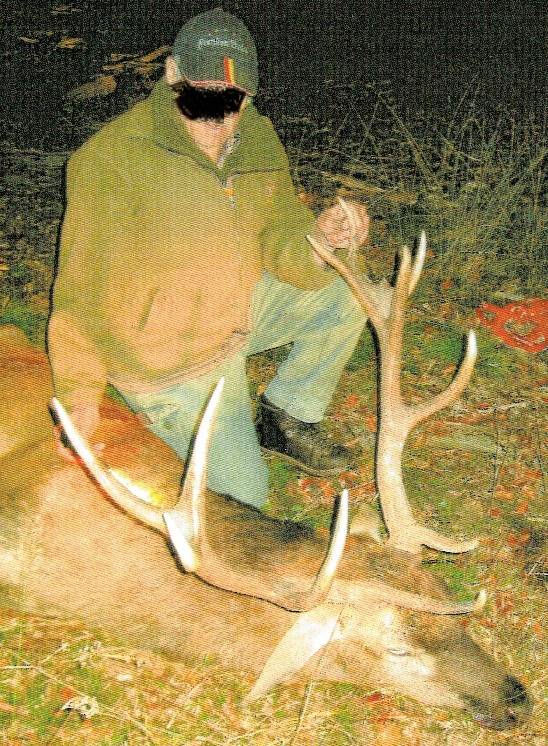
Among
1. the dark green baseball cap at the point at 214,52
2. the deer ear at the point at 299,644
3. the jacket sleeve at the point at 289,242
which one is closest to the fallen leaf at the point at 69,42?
the jacket sleeve at the point at 289,242

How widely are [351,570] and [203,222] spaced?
4.62ft

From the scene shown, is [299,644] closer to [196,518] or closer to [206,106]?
[196,518]

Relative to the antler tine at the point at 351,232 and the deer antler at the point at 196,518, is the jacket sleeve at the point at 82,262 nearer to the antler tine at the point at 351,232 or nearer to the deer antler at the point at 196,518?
the deer antler at the point at 196,518

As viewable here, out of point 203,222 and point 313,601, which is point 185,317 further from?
point 313,601

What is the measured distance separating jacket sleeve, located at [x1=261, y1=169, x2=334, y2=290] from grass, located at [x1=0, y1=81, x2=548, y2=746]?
945mm

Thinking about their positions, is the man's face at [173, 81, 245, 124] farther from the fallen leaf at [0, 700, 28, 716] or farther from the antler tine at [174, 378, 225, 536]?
the fallen leaf at [0, 700, 28, 716]

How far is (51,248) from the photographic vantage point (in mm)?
5621

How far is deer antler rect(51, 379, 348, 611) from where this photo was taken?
2.48m

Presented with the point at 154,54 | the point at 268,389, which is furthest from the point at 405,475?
the point at 154,54

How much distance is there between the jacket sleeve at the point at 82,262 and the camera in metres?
3.22

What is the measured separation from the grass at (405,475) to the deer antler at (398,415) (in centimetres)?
50

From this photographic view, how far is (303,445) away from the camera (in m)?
4.05

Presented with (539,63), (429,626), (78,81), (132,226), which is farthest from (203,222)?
(539,63)

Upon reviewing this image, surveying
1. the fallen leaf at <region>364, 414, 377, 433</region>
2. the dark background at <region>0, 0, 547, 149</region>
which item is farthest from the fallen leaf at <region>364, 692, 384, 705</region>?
the dark background at <region>0, 0, 547, 149</region>
